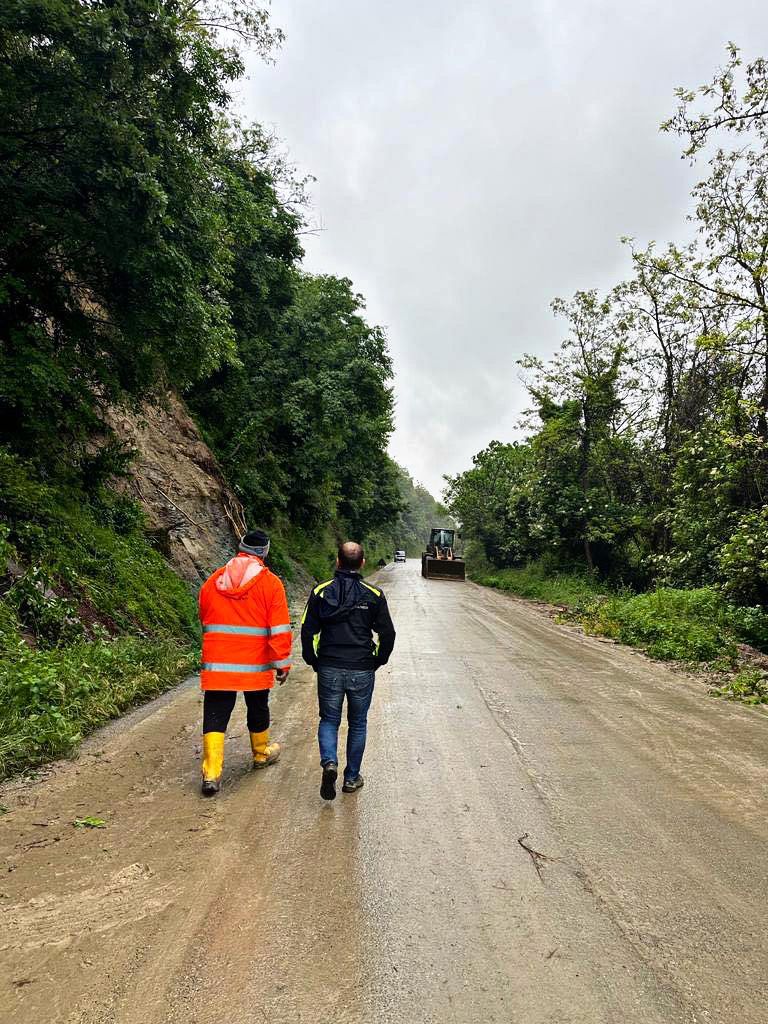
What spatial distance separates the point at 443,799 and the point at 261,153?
21.2m

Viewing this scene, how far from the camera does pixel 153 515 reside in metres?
12.0

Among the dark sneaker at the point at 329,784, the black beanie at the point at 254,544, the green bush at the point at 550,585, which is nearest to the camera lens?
the dark sneaker at the point at 329,784

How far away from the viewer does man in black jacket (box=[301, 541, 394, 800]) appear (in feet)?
14.0

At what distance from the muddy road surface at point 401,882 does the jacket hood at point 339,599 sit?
127 cm

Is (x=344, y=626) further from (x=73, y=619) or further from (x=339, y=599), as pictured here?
(x=73, y=619)

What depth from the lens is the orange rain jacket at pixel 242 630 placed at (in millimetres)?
4414

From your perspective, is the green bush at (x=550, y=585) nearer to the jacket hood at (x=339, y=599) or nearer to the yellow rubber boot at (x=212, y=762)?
the jacket hood at (x=339, y=599)

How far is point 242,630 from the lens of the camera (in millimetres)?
4469

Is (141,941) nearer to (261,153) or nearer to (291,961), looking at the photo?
(291,961)

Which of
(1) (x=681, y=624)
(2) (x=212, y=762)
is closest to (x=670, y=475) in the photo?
(1) (x=681, y=624)

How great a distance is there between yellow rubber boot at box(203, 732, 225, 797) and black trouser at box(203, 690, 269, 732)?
57 mm

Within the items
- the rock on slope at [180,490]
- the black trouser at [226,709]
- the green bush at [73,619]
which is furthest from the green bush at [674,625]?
the rock on slope at [180,490]

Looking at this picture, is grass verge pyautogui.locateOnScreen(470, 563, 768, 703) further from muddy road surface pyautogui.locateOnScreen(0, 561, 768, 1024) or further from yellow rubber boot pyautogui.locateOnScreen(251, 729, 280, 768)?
yellow rubber boot pyautogui.locateOnScreen(251, 729, 280, 768)

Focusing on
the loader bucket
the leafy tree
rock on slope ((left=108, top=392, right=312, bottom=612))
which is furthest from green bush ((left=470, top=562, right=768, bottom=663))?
the loader bucket
